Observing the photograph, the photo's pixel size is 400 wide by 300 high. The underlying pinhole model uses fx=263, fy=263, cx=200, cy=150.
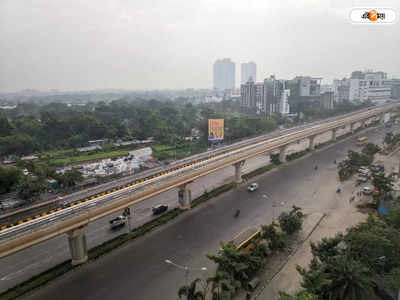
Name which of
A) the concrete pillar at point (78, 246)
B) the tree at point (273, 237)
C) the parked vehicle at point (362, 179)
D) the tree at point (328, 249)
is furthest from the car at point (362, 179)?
the concrete pillar at point (78, 246)

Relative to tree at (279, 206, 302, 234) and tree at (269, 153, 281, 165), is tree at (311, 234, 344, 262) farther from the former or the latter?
tree at (269, 153, 281, 165)

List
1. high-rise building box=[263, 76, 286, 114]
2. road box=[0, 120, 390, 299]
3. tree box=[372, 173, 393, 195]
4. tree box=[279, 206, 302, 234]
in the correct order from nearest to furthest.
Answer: road box=[0, 120, 390, 299]
tree box=[279, 206, 302, 234]
tree box=[372, 173, 393, 195]
high-rise building box=[263, 76, 286, 114]

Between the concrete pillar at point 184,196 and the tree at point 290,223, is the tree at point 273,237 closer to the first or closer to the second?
the tree at point 290,223

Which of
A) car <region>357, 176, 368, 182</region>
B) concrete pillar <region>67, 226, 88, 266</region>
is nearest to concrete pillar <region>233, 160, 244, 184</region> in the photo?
car <region>357, 176, 368, 182</region>

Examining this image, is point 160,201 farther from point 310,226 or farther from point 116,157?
point 116,157

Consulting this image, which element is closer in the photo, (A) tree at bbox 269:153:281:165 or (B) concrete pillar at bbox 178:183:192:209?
(B) concrete pillar at bbox 178:183:192:209

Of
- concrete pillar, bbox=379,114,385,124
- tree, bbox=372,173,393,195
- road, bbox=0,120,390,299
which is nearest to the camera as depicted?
road, bbox=0,120,390,299

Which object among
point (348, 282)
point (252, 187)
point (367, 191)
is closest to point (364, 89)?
point (367, 191)
